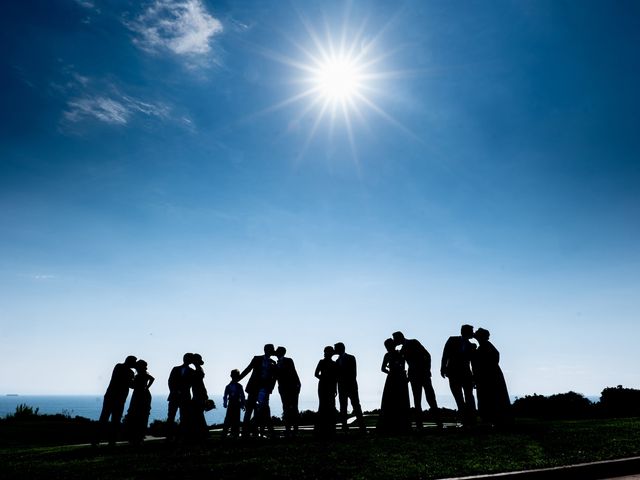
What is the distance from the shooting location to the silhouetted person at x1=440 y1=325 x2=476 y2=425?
37.0ft

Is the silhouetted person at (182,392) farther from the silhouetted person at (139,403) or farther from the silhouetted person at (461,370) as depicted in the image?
the silhouetted person at (461,370)

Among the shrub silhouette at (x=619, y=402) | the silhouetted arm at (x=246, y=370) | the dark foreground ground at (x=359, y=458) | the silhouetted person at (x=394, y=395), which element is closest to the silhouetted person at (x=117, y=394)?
the dark foreground ground at (x=359, y=458)

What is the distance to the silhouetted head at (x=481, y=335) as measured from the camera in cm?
1138

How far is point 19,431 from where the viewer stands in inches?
629

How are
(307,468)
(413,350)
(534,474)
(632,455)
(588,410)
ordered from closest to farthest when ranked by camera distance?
(534,474), (307,468), (632,455), (413,350), (588,410)

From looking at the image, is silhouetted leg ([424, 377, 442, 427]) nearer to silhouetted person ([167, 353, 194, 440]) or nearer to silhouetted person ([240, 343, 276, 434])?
silhouetted person ([240, 343, 276, 434])

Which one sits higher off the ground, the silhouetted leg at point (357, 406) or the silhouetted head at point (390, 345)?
the silhouetted head at point (390, 345)

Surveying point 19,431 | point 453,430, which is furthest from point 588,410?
point 19,431

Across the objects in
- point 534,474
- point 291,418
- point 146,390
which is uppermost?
point 146,390

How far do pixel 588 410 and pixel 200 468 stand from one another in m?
17.9

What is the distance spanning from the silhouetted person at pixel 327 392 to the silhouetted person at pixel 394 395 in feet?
4.12

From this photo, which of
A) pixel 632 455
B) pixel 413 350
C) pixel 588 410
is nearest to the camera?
pixel 632 455

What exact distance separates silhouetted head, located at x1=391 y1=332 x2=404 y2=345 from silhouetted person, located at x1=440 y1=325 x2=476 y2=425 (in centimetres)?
111

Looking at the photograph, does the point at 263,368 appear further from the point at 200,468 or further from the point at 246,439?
the point at 200,468
